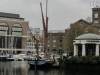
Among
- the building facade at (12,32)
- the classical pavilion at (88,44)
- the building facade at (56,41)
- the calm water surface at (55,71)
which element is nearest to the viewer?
the calm water surface at (55,71)

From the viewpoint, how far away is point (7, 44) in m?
163

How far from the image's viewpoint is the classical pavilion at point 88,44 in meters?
77.8

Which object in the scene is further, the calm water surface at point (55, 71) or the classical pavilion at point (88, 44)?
the classical pavilion at point (88, 44)

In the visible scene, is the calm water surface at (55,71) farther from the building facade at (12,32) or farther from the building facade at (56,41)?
the building facade at (56,41)

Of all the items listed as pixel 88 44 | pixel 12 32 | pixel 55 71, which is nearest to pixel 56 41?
pixel 12 32

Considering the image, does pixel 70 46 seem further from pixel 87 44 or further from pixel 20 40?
pixel 20 40

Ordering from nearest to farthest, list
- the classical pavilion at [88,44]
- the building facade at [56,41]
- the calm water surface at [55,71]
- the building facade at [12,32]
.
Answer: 1. the calm water surface at [55,71]
2. the classical pavilion at [88,44]
3. the building facade at [12,32]
4. the building facade at [56,41]

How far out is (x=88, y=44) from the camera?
7994 centimetres

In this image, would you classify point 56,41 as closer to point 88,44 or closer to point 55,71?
point 88,44

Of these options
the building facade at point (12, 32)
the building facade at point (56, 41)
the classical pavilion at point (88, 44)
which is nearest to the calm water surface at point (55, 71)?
Result: the classical pavilion at point (88, 44)

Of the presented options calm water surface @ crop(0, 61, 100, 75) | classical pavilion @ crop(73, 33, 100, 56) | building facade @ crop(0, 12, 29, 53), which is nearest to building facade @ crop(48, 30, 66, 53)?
building facade @ crop(0, 12, 29, 53)

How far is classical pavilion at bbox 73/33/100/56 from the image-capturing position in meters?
77.8

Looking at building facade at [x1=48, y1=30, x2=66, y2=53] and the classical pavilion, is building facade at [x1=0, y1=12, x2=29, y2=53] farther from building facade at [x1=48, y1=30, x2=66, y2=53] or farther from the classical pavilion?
the classical pavilion

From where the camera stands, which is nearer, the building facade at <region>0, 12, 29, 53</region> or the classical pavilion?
the classical pavilion
